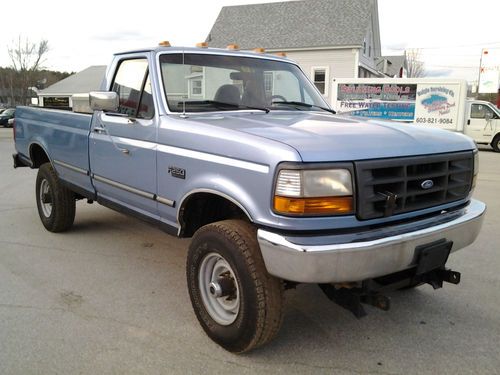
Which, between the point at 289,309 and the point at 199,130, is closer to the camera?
the point at 199,130

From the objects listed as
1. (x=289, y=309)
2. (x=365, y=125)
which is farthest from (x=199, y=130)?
(x=289, y=309)

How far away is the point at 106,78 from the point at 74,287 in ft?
6.60

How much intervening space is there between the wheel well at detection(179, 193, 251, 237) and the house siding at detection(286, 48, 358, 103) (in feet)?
76.4

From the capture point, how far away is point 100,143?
438cm

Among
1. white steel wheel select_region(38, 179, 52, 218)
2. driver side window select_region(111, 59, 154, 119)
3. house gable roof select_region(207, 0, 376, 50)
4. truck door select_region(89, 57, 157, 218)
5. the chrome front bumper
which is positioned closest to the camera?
the chrome front bumper

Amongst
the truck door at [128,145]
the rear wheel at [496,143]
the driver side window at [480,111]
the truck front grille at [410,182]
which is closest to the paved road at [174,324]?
the truck door at [128,145]

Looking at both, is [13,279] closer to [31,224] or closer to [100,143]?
[100,143]

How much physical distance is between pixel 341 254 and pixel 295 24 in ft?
87.3

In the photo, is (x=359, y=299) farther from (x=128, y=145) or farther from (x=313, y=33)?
(x=313, y=33)

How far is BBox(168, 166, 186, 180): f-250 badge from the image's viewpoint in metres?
3.31

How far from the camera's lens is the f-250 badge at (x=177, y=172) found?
3307 mm

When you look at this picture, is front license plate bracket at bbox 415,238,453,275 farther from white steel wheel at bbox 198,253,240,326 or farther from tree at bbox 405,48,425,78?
tree at bbox 405,48,425,78

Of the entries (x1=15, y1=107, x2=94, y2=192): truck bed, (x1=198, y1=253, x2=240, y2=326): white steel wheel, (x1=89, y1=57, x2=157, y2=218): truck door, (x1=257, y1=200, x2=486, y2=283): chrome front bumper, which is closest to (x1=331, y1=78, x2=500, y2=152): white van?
(x1=15, y1=107, x2=94, y2=192): truck bed

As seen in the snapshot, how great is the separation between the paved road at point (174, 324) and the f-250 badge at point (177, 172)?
3.58ft
